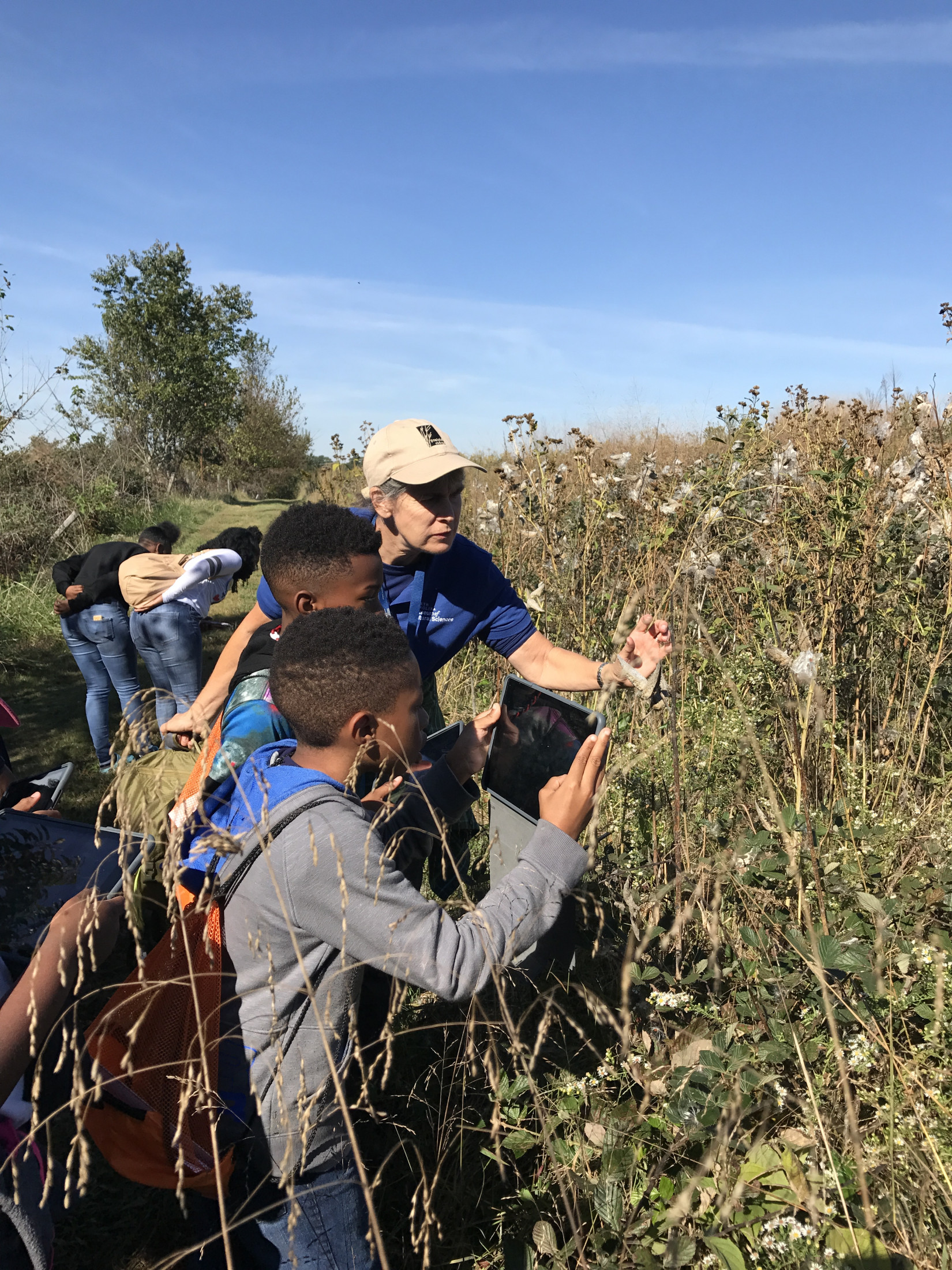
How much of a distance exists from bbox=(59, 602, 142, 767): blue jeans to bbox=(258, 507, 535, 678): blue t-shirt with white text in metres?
3.24

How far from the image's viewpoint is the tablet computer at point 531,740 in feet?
5.84

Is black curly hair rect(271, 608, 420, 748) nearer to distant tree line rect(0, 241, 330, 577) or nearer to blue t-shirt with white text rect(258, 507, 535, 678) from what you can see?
blue t-shirt with white text rect(258, 507, 535, 678)

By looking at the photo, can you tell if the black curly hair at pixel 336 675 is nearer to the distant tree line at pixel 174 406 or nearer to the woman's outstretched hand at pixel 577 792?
the woman's outstretched hand at pixel 577 792

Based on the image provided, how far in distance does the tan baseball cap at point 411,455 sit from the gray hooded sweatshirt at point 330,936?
1199 mm

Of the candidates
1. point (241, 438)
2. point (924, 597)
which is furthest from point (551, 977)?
point (241, 438)

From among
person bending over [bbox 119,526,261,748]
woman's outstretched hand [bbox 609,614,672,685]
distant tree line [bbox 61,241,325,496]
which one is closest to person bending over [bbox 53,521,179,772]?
person bending over [bbox 119,526,261,748]

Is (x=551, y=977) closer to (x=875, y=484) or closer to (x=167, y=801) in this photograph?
(x=167, y=801)

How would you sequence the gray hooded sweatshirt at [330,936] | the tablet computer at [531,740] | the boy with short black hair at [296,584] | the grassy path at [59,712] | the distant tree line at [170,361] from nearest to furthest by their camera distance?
the gray hooded sweatshirt at [330,936]
the tablet computer at [531,740]
the boy with short black hair at [296,584]
the grassy path at [59,712]
the distant tree line at [170,361]

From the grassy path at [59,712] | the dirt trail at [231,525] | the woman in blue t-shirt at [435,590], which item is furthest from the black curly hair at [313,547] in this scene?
the dirt trail at [231,525]

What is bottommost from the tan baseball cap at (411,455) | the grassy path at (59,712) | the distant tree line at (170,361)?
A: the grassy path at (59,712)

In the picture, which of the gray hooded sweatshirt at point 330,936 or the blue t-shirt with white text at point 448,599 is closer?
the gray hooded sweatshirt at point 330,936

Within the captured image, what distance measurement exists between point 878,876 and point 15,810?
220 centimetres

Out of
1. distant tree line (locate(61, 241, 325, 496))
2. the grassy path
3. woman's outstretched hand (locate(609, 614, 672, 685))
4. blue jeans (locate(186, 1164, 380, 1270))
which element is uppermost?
distant tree line (locate(61, 241, 325, 496))

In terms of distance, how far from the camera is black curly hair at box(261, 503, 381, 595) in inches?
86.0
